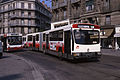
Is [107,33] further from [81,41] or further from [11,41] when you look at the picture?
[81,41]

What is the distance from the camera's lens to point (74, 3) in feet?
102

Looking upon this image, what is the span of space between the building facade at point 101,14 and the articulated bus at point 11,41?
1284 centimetres

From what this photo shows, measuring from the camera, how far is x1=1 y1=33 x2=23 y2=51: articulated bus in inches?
776

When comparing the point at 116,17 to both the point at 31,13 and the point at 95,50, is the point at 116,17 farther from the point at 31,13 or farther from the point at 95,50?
the point at 31,13

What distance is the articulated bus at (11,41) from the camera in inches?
776

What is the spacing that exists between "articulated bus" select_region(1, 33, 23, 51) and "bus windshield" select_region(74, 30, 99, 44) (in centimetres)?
1267

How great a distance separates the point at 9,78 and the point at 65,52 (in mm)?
5643

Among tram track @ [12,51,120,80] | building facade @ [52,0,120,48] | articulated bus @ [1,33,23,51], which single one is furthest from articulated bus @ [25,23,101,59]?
building facade @ [52,0,120,48]

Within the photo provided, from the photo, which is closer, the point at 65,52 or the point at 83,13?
the point at 65,52

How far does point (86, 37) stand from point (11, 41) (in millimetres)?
13162

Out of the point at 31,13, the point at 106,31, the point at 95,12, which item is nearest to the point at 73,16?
the point at 95,12

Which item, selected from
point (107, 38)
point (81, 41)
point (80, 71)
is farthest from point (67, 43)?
point (107, 38)

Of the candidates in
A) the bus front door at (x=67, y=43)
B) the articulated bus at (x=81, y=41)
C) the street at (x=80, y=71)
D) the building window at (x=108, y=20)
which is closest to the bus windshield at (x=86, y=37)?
the articulated bus at (x=81, y=41)

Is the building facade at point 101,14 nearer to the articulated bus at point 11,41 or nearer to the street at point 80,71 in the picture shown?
the articulated bus at point 11,41
